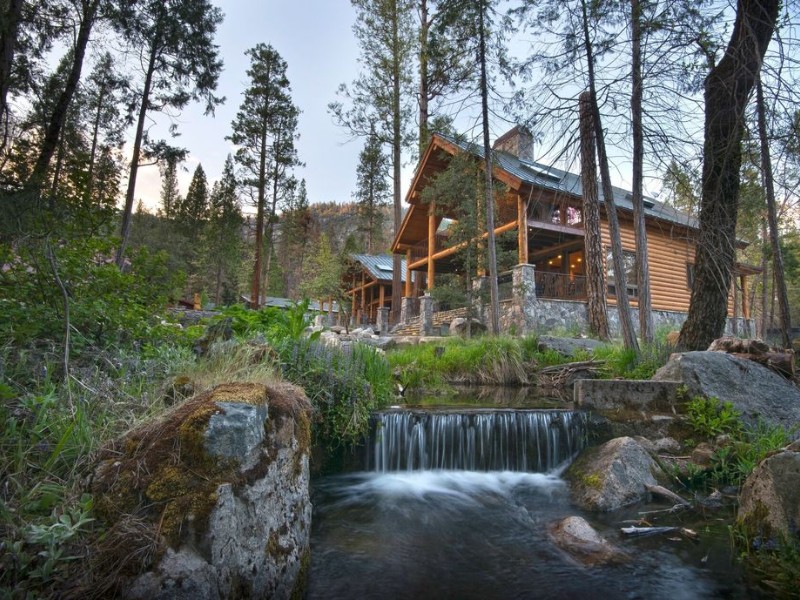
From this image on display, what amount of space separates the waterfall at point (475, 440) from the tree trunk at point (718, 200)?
2.61 meters

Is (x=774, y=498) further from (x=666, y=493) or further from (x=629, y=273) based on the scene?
(x=629, y=273)

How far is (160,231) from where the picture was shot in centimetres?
3688

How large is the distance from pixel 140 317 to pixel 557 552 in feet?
13.5

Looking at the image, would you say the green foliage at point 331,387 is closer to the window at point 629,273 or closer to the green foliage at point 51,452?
the green foliage at point 51,452

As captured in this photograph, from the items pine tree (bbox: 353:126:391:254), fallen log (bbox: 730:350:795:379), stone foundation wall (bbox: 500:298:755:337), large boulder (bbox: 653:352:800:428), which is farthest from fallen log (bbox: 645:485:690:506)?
pine tree (bbox: 353:126:391:254)

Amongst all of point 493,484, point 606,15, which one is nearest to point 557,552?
point 493,484

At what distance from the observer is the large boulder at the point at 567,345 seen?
9406mm

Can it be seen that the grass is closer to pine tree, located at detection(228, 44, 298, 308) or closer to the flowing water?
the flowing water

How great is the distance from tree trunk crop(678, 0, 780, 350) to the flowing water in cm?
278

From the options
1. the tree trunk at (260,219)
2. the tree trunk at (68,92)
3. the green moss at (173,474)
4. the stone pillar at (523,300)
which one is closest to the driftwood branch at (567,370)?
the stone pillar at (523,300)

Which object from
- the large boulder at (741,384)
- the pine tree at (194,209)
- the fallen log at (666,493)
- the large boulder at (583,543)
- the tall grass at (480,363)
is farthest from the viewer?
the pine tree at (194,209)

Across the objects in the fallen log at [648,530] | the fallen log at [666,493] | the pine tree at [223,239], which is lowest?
the fallen log at [648,530]

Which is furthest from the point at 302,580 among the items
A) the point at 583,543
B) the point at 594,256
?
the point at 594,256

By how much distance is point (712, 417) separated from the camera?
4.71 m
